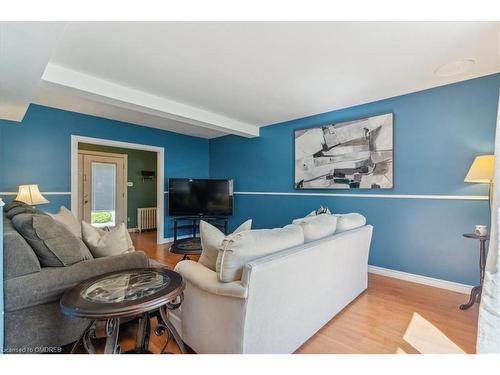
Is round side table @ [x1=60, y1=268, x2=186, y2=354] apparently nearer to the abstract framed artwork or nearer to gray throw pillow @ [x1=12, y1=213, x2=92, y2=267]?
gray throw pillow @ [x1=12, y1=213, x2=92, y2=267]

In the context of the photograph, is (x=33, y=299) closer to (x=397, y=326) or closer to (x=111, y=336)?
(x=111, y=336)

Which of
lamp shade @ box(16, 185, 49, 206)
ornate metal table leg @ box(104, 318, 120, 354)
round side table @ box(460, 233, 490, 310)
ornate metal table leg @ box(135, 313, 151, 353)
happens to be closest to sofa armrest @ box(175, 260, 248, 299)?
ornate metal table leg @ box(135, 313, 151, 353)

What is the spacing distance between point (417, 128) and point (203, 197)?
3.61 m

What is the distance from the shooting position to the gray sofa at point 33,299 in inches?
51.4

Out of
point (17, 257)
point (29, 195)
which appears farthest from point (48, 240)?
point (29, 195)

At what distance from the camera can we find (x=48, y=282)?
1.38 meters

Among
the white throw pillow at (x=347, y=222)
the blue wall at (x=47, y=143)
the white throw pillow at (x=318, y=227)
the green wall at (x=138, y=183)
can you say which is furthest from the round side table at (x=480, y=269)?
the green wall at (x=138, y=183)

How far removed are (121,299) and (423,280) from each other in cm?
316

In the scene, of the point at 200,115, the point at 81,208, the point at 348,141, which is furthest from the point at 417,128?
the point at 81,208

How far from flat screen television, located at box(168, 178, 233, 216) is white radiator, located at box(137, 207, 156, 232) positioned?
2.10 metres

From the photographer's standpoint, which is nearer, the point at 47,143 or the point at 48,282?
the point at 48,282

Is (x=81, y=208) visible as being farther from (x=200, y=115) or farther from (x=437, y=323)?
(x=437, y=323)

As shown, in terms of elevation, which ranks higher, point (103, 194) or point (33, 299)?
point (103, 194)

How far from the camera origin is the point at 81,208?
17.3 ft
